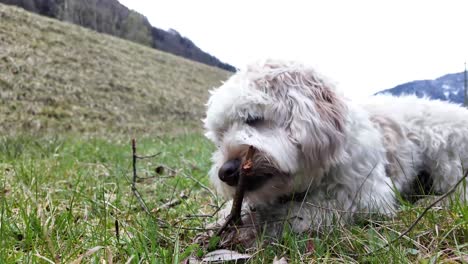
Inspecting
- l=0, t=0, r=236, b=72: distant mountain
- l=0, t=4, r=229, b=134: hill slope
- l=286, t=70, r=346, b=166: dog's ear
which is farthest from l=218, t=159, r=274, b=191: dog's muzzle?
l=0, t=4, r=229, b=134: hill slope

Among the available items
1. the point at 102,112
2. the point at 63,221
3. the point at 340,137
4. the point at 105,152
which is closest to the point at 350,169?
the point at 340,137

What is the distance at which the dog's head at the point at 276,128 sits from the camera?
7.30 ft

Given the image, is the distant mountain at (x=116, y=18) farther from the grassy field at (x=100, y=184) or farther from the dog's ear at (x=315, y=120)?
the grassy field at (x=100, y=184)

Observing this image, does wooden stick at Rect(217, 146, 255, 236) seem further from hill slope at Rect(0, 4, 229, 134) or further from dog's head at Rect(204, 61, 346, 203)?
hill slope at Rect(0, 4, 229, 134)

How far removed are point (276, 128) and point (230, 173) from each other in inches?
16.5

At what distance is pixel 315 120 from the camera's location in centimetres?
232

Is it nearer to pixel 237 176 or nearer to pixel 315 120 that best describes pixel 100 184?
pixel 237 176

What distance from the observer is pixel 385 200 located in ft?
7.87

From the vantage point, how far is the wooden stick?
1.94 meters

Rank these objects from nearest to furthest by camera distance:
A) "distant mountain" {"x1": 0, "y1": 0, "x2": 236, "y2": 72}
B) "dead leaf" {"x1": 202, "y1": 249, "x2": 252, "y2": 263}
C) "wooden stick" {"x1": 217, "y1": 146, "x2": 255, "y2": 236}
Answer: "dead leaf" {"x1": 202, "y1": 249, "x2": 252, "y2": 263} < "wooden stick" {"x1": 217, "y1": 146, "x2": 255, "y2": 236} < "distant mountain" {"x1": 0, "y1": 0, "x2": 236, "y2": 72}

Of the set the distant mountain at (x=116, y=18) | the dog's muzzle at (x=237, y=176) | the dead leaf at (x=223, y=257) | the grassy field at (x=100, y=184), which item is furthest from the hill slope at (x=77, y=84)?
the dead leaf at (x=223, y=257)

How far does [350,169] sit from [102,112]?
13.1 meters

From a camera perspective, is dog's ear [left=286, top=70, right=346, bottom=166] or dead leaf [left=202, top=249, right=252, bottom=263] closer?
dead leaf [left=202, top=249, right=252, bottom=263]

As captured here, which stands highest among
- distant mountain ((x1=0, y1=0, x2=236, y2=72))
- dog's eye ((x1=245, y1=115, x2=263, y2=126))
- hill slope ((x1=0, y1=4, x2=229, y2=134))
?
distant mountain ((x1=0, y1=0, x2=236, y2=72))
